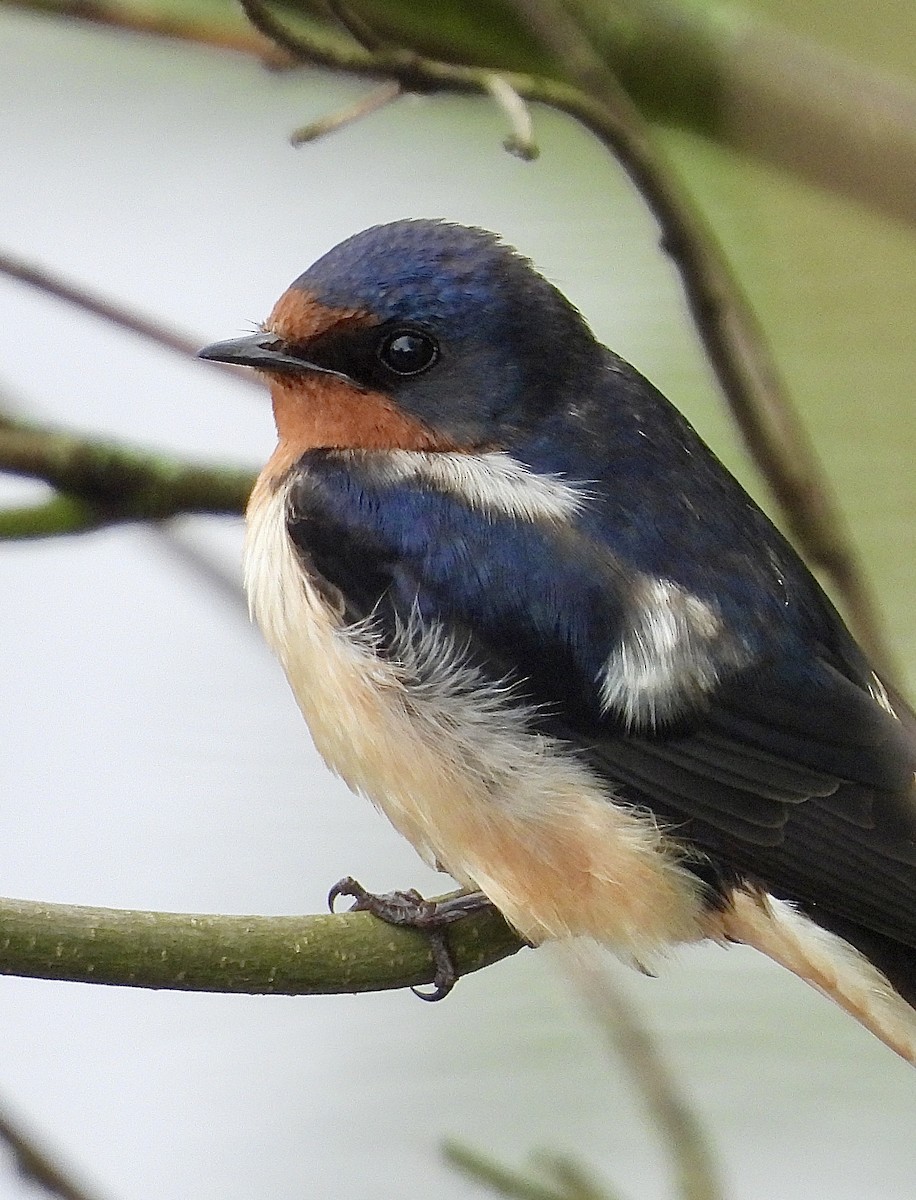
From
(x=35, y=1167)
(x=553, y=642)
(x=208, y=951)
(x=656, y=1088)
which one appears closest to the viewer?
(x=208, y=951)

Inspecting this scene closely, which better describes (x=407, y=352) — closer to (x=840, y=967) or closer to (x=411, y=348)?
(x=411, y=348)

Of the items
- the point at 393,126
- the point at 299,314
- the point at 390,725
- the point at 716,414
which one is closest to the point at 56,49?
the point at 393,126

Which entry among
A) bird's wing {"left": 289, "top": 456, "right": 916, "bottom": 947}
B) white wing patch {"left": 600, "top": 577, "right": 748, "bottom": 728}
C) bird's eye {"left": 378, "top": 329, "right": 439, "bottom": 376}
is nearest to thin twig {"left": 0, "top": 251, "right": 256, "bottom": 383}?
bird's eye {"left": 378, "top": 329, "right": 439, "bottom": 376}

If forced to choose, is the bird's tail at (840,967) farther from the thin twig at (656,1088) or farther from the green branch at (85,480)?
the green branch at (85,480)

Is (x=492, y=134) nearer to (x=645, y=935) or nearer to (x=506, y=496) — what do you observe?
(x=506, y=496)

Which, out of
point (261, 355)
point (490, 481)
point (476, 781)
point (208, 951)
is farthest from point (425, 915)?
point (261, 355)

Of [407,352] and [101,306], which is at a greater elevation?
[407,352]

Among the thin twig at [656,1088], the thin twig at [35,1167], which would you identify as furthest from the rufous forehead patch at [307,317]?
the thin twig at [35,1167]
